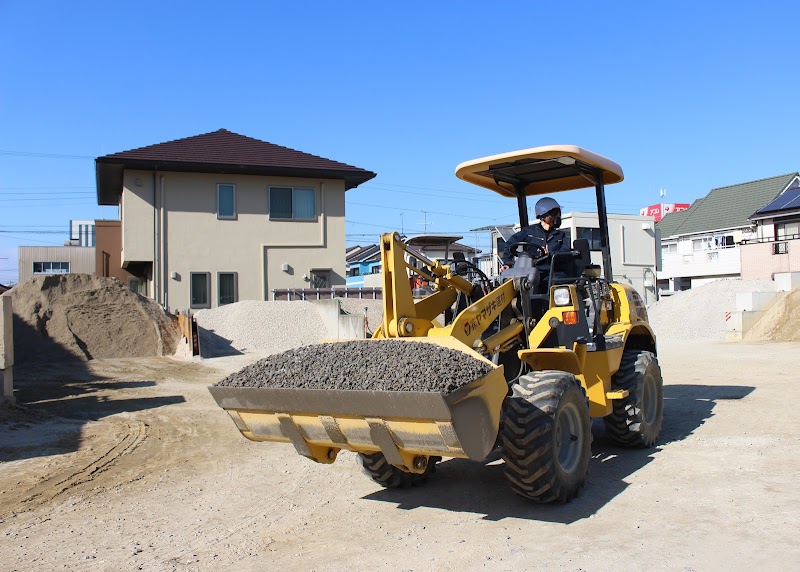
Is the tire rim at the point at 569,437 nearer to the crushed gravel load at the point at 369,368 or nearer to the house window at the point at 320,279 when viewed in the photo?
the crushed gravel load at the point at 369,368

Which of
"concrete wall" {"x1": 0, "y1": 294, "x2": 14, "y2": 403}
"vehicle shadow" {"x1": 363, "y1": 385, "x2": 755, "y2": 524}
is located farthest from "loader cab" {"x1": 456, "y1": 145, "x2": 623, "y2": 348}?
"concrete wall" {"x1": 0, "y1": 294, "x2": 14, "y2": 403}

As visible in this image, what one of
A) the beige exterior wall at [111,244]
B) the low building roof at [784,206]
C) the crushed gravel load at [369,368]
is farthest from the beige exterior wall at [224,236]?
the crushed gravel load at [369,368]

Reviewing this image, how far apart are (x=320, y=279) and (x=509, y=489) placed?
23610 mm

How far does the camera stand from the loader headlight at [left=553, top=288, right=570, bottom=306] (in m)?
6.71

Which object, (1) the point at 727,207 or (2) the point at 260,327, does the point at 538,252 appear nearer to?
(2) the point at 260,327

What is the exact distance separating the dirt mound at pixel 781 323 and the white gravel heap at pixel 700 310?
2030 millimetres

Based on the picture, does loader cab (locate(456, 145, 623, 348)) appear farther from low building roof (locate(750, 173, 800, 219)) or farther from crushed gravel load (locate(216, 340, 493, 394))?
low building roof (locate(750, 173, 800, 219))

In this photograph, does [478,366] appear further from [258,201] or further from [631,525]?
[258,201]

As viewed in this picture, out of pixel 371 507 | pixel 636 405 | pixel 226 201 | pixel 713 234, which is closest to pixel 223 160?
pixel 226 201

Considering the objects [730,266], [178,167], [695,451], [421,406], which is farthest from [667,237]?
[421,406]

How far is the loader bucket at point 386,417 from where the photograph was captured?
476 cm

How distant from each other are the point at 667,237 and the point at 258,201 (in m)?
32.9

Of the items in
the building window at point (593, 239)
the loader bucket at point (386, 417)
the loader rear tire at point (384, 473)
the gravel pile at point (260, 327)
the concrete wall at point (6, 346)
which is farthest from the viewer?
the gravel pile at point (260, 327)

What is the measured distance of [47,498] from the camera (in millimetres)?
6680
